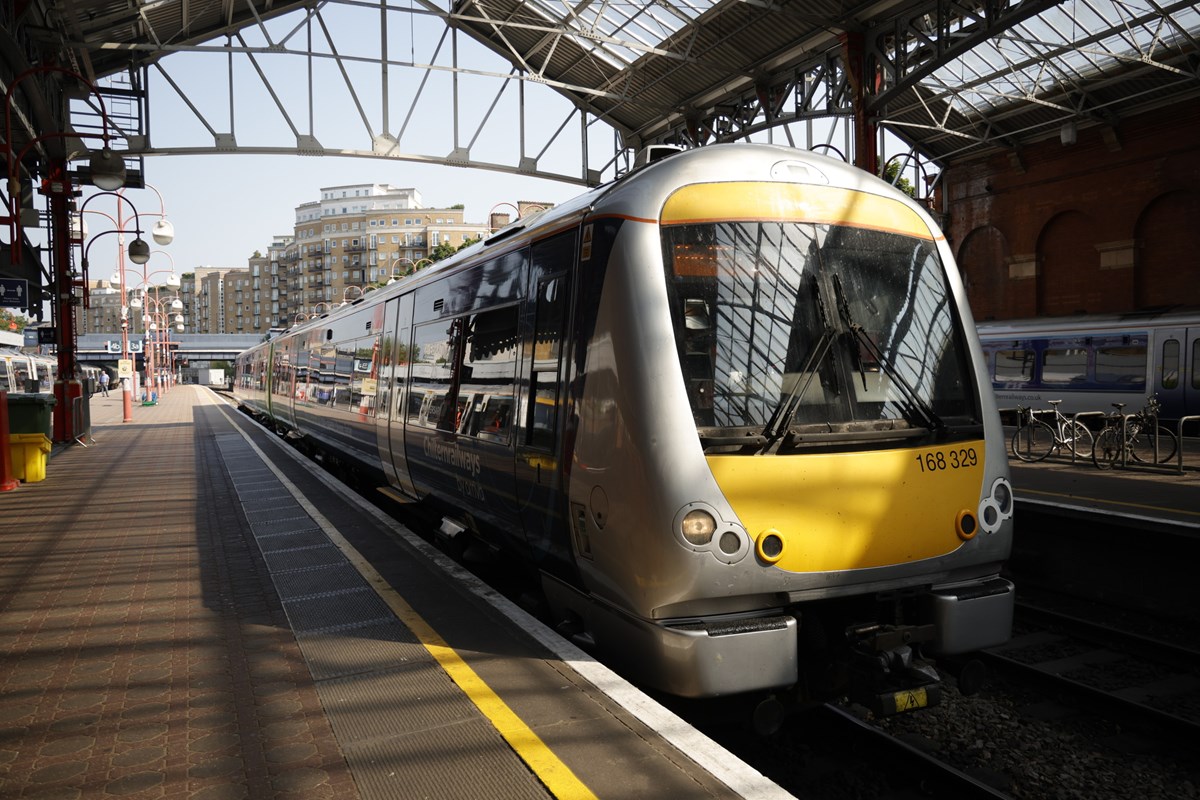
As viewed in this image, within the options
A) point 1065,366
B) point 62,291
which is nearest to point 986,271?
point 1065,366

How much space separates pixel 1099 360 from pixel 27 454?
2215 centimetres

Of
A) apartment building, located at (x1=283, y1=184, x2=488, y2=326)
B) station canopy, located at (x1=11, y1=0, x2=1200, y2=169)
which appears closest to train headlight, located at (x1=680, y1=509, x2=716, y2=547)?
station canopy, located at (x1=11, y1=0, x2=1200, y2=169)

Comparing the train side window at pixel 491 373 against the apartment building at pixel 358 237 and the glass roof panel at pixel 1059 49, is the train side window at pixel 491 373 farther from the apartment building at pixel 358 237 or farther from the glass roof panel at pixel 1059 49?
the apartment building at pixel 358 237

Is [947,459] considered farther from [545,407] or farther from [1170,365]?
[1170,365]

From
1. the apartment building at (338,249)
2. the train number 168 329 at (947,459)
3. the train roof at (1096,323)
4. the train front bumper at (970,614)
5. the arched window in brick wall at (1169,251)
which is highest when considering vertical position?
the apartment building at (338,249)

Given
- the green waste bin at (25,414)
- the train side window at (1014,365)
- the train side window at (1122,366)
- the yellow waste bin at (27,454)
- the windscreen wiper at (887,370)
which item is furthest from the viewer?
the train side window at (1014,365)

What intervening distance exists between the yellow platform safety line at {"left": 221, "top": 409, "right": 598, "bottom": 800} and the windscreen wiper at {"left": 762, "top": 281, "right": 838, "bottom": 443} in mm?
1829

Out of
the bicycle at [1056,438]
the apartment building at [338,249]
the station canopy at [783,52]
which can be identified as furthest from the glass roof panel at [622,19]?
the apartment building at [338,249]

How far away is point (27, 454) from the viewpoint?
13.6 metres

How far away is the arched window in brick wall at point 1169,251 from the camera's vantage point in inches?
918

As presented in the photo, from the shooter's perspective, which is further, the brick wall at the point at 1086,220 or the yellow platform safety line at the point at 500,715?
the brick wall at the point at 1086,220

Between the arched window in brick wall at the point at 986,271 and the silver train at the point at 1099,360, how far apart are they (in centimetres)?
299

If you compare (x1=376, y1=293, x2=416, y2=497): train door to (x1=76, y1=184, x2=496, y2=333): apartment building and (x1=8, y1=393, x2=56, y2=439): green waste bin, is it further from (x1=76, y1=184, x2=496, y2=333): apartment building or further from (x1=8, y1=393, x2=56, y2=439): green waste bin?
(x1=76, y1=184, x2=496, y2=333): apartment building

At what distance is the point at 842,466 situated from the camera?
186 inches
